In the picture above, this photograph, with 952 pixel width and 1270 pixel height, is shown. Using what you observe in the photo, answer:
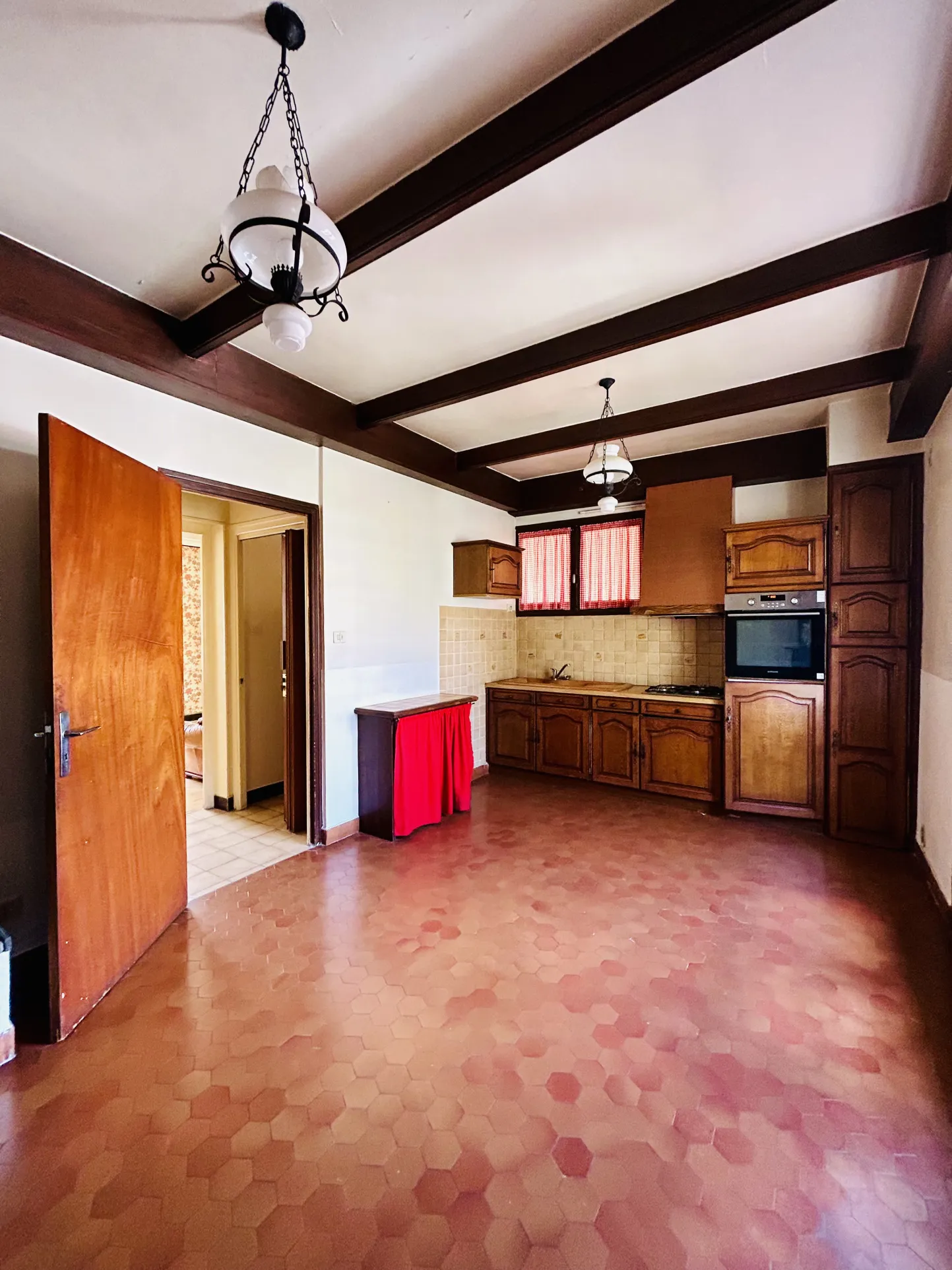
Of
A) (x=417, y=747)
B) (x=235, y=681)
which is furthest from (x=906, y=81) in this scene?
(x=235, y=681)

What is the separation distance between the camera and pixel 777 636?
3758 mm

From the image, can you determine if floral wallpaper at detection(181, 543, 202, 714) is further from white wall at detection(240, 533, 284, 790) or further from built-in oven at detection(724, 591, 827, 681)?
built-in oven at detection(724, 591, 827, 681)

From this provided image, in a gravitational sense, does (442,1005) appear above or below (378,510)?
below

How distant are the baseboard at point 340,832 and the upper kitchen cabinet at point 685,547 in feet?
9.62

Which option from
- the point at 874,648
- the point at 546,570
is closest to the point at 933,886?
the point at 874,648

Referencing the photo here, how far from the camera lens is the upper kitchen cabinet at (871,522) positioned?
3.33m

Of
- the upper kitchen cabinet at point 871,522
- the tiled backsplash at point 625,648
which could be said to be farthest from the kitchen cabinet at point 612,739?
the upper kitchen cabinet at point 871,522

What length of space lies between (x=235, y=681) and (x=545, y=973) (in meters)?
3.13

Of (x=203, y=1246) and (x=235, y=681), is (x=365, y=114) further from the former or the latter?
(x=235, y=681)

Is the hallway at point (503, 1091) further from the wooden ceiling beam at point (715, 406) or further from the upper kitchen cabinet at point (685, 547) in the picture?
the wooden ceiling beam at point (715, 406)

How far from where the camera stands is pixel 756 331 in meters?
2.66

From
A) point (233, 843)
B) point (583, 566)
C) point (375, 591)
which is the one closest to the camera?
point (233, 843)

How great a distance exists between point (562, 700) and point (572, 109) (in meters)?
4.07

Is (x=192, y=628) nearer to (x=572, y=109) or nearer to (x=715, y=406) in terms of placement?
(x=715, y=406)
